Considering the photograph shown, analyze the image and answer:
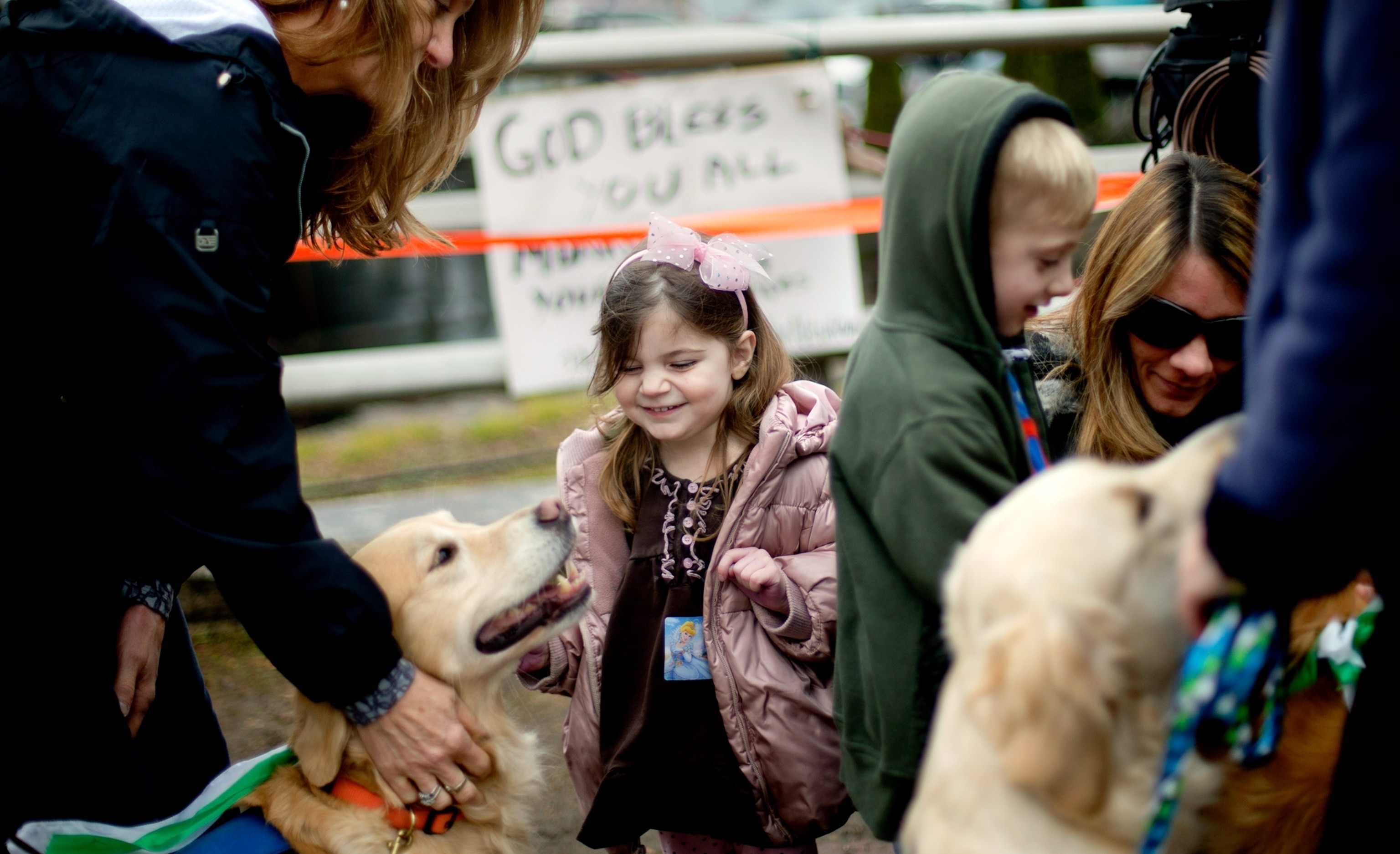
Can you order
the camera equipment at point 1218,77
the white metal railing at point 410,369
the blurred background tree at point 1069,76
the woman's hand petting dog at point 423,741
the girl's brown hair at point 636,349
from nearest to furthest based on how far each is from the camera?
the woman's hand petting dog at point 423,741, the girl's brown hair at point 636,349, the camera equipment at point 1218,77, the white metal railing at point 410,369, the blurred background tree at point 1069,76

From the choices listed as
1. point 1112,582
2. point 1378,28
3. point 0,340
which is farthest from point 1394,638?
point 0,340

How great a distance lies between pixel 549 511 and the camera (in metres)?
2.35

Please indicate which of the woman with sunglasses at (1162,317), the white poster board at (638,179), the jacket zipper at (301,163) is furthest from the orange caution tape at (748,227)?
the jacket zipper at (301,163)

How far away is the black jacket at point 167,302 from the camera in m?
1.53

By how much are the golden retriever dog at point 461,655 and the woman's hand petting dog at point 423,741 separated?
0.13 m

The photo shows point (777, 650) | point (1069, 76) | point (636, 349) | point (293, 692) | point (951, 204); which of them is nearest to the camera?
point (951, 204)

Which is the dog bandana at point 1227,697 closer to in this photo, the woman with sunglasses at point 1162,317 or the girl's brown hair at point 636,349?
the woman with sunglasses at point 1162,317

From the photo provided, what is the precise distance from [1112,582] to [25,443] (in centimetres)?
175

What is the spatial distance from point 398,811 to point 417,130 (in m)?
1.51

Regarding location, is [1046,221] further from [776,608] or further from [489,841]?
[489,841]

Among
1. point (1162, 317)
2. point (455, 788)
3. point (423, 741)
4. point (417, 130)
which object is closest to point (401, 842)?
point (455, 788)

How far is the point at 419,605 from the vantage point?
2135 millimetres

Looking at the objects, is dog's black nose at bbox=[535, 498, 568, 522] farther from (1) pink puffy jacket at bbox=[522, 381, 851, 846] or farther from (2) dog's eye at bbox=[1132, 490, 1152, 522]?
(2) dog's eye at bbox=[1132, 490, 1152, 522]

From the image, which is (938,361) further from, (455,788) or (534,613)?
(455,788)
